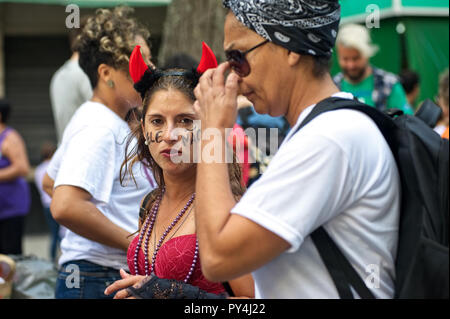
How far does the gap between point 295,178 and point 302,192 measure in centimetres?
4

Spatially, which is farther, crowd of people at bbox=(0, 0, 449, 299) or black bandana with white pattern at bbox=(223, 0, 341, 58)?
black bandana with white pattern at bbox=(223, 0, 341, 58)

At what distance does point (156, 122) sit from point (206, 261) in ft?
3.31

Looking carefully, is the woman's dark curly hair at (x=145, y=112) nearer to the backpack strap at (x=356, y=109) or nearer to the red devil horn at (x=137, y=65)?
the red devil horn at (x=137, y=65)

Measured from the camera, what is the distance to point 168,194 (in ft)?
8.56

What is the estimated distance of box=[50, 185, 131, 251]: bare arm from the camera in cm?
289

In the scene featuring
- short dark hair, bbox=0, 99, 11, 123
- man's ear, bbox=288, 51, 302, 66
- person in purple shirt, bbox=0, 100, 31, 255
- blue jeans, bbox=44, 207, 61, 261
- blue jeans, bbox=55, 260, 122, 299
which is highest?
man's ear, bbox=288, 51, 302, 66

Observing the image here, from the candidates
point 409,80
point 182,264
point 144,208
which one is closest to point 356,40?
point 409,80

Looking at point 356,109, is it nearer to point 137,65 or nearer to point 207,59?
point 207,59

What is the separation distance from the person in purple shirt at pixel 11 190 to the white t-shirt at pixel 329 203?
515 cm

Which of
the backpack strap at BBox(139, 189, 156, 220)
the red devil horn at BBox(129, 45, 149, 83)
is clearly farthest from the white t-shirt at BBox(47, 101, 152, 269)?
the red devil horn at BBox(129, 45, 149, 83)

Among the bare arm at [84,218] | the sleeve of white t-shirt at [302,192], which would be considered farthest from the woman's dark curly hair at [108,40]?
the sleeve of white t-shirt at [302,192]

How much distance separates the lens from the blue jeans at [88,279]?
304 centimetres

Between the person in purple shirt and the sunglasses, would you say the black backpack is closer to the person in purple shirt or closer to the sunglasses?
the sunglasses

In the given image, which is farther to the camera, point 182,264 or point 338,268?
point 182,264
